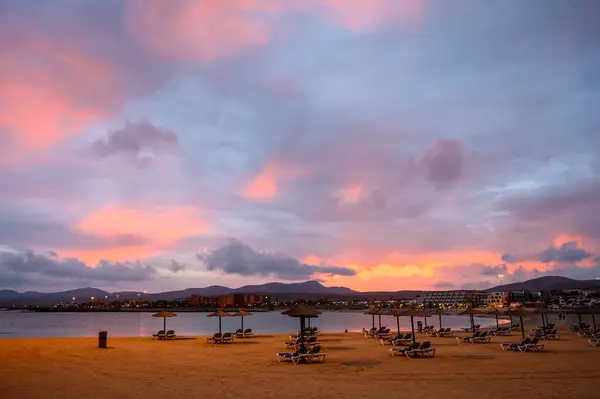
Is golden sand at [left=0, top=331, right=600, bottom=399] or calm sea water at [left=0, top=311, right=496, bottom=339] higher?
golden sand at [left=0, top=331, right=600, bottom=399]

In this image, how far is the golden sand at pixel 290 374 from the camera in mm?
11570

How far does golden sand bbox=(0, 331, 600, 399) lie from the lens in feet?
38.0

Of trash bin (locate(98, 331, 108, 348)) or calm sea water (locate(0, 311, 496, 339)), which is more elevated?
trash bin (locate(98, 331, 108, 348))

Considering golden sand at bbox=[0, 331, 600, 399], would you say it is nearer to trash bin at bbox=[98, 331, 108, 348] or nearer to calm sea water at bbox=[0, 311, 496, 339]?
trash bin at bbox=[98, 331, 108, 348]

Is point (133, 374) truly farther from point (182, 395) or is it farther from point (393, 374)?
point (393, 374)

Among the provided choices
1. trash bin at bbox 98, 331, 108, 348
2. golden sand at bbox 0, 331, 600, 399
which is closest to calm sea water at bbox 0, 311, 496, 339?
trash bin at bbox 98, 331, 108, 348

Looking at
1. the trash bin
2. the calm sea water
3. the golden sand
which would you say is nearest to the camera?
the golden sand

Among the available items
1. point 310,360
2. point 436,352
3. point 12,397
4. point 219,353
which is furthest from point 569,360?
point 12,397

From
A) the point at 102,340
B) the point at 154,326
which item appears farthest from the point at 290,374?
the point at 154,326

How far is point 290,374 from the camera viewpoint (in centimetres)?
1452

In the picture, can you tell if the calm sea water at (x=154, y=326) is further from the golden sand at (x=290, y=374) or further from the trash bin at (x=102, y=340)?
the golden sand at (x=290, y=374)

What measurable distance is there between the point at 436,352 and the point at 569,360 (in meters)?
5.09

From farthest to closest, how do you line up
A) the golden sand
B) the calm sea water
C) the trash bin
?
the calm sea water < the trash bin < the golden sand

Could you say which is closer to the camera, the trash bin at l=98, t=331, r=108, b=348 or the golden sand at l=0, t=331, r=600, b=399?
the golden sand at l=0, t=331, r=600, b=399
